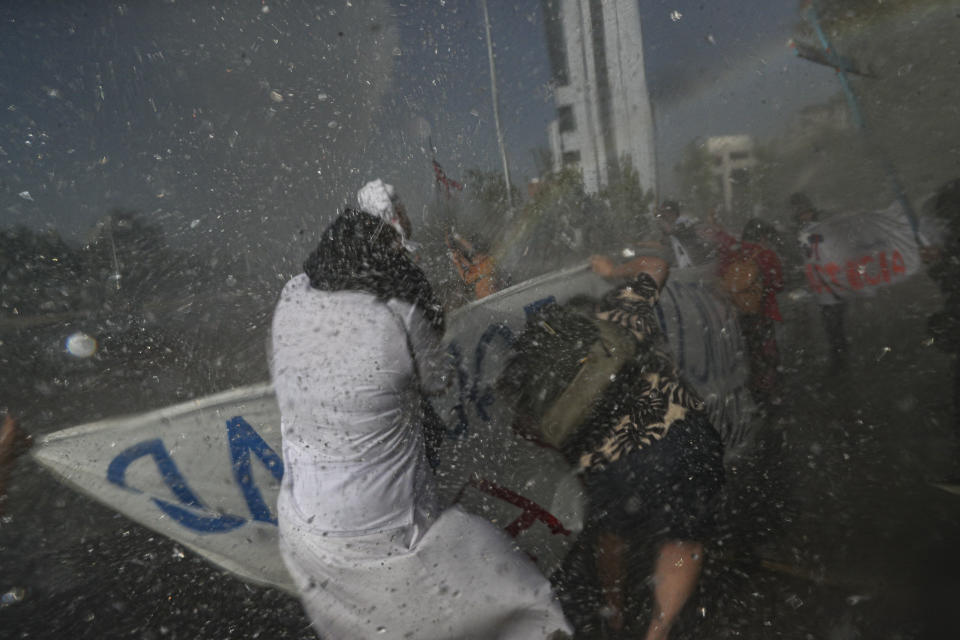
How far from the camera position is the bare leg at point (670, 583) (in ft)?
5.79

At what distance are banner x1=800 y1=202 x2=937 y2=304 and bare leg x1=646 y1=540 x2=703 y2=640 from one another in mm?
937

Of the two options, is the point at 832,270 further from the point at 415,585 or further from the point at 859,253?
the point at 415,585

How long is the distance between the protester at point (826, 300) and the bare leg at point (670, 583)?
2.55 feet

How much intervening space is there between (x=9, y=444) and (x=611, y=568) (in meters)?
2.14

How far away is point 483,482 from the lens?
5.74 feet

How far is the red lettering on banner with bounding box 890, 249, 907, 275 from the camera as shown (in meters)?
1.74

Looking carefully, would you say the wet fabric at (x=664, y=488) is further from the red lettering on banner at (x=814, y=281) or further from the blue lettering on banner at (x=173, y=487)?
the blue lettering on banner at (x=173, y=487)

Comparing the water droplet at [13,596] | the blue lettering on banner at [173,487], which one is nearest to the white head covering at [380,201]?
the blue lettering on banner at [173,487]

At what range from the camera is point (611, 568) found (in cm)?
182

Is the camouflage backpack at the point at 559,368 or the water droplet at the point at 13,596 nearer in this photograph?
the camouflage backpack at the point at 559,368

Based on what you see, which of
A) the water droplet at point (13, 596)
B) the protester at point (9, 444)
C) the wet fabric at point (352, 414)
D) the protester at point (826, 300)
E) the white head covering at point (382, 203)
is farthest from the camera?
the water droplet at point (13, 596)

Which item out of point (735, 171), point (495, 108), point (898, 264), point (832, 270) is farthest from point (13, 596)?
point (898, 264)

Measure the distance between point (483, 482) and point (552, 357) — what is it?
45cm

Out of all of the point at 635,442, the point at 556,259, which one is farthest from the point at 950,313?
the point at 556,259
